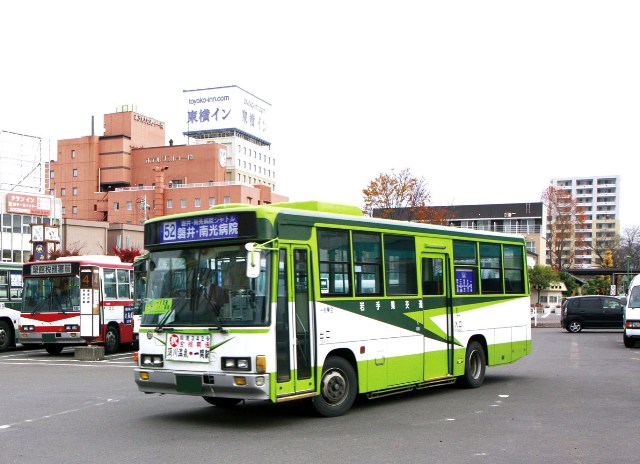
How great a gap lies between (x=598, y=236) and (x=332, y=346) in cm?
17537

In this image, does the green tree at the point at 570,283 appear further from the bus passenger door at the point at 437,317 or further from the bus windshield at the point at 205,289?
the bus windshield at the point at 205,289

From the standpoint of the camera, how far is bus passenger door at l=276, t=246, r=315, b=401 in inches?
406

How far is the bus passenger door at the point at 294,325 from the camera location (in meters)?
10.3

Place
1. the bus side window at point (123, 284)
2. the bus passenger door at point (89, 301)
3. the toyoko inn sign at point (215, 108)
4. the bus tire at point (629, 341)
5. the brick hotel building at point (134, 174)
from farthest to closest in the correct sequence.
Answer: the toyoko inn sign at point (215, 108)
the brick hotel building at point (134, 174)
the bus tire at point (629, 341)
the bus side window at point (123, 284)
the bus passenger door at point (89, 301)

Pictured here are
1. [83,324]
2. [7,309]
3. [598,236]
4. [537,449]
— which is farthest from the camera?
[598,236]

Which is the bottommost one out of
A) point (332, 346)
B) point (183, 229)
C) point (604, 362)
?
point (604, 362)

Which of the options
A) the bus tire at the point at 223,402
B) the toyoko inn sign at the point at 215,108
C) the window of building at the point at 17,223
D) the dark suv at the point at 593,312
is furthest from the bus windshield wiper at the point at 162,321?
the toyoko inn sign at the point at 215,108

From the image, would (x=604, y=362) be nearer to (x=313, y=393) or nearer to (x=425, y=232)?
(x=425, y=232)

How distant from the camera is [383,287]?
1248 cm

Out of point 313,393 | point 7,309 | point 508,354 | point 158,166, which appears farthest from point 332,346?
point 158,166

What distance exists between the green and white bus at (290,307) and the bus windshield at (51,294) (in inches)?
506

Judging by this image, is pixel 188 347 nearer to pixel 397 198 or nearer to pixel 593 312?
pixel 593 312

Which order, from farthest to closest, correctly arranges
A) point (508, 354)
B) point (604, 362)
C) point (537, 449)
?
point (604, 362), point (508, 354), point (537, 449)

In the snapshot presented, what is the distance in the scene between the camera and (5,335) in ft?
88.5
